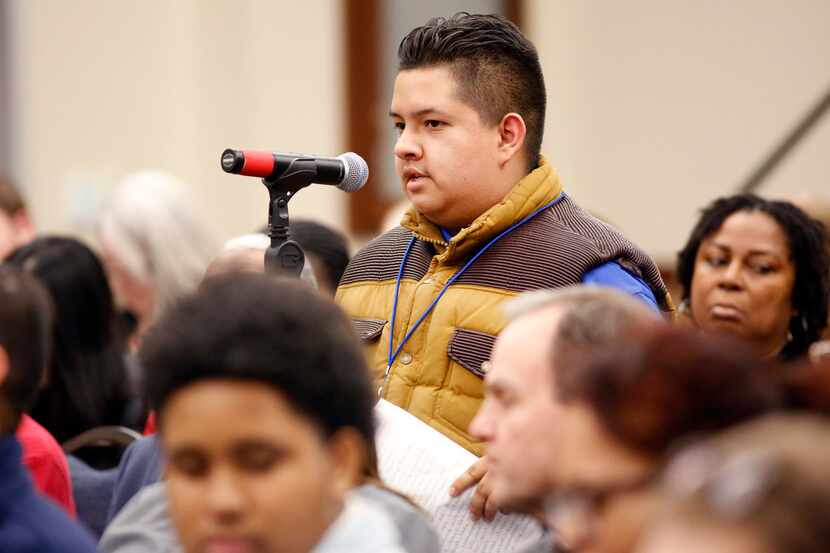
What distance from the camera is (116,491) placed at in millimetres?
2891

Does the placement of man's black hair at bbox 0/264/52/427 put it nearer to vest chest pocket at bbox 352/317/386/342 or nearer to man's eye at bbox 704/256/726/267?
vest chest pocket at bbox 352/317/386/342

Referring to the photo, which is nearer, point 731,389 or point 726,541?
point 726,541

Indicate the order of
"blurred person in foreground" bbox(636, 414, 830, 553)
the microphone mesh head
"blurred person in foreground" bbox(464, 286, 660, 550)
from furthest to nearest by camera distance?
the microphone mesh head
"blurred person in foreground" bbox(464, 286, 660, 550)
"blurred person in foreground" bbox(636, 414, 830, 553)

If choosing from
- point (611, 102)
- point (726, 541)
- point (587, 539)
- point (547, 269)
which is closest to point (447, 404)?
point (547, 269)

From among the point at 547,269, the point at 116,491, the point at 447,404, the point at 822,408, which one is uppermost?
the point at 822,408

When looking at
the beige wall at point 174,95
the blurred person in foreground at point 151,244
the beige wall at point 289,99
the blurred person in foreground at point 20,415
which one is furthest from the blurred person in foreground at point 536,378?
the beige wall at point 174,95

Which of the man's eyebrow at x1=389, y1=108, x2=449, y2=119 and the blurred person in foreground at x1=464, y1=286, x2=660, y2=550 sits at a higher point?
the man's eyebrow at x1=389, y1=108, x2=449, y2=119

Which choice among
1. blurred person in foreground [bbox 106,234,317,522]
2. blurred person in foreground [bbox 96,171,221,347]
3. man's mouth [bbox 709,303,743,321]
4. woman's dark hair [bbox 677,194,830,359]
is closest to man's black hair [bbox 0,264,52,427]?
blurred person in foreground [bbox 106,234,317,522]

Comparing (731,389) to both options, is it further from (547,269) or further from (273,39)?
(273,39)

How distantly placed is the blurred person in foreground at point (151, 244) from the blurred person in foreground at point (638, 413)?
10.9ft

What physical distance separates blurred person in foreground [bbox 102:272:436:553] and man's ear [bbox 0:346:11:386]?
22.0 inches

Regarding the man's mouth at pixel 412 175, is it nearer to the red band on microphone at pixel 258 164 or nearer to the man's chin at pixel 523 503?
the red band on microphone at pixel 258 164

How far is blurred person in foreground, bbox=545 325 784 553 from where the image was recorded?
59.2 inches

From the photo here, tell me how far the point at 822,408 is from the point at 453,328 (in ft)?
4.70
